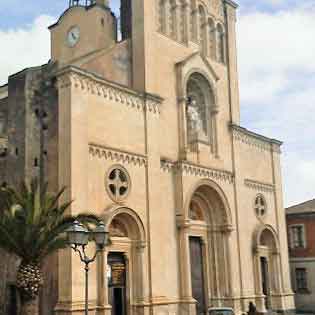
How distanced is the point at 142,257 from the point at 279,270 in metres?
13.4

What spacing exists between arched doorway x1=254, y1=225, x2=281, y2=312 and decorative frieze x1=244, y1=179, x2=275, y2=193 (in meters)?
2.36

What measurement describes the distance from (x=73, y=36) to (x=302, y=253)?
22697 millimetres

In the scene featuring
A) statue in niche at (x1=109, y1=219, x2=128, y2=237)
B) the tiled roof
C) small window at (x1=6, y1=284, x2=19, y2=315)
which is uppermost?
the tiled roof

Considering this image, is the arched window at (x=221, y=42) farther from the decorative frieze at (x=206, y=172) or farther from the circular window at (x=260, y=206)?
the circular window at (x=260, y=206)

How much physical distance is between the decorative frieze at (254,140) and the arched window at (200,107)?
6.30ft

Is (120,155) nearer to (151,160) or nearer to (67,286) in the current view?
(151,160)

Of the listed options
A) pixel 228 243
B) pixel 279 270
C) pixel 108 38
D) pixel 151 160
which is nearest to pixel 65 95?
pixel 151 160

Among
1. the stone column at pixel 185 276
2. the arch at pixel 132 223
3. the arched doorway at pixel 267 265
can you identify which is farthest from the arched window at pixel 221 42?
the arch at pixel 132 223

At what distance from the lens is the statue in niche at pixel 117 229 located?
25.2m

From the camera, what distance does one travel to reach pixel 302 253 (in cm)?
4219

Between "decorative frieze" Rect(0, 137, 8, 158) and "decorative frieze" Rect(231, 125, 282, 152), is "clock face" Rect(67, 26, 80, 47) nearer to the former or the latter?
"decorative frieze" Rect(0, 137, 8, 158)

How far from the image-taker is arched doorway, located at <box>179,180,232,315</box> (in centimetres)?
3039

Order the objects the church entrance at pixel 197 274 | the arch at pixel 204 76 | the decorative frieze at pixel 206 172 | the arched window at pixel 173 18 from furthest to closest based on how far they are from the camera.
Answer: the arched window at pixel 173 18 → the arch at pixel 204 76 → the church entrance at pixel 197 274 → the decorative frieze at pixel 206 172

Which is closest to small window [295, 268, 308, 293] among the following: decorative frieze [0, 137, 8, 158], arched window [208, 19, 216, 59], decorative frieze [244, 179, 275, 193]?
decorative frieze [244, 179, 275, 193]
